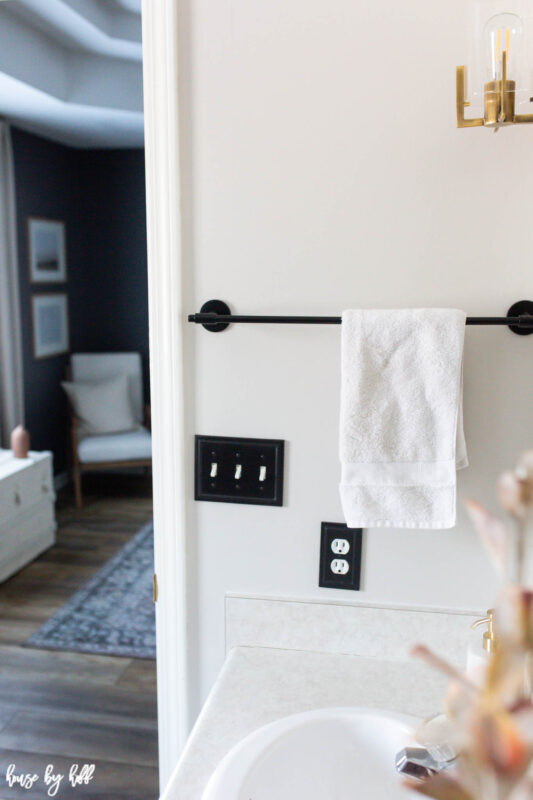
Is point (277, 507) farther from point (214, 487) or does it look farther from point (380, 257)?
point (380, 257)

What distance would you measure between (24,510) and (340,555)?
9.72ft

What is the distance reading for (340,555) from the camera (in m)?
1.25

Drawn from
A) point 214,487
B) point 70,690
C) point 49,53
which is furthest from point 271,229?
point 49,53

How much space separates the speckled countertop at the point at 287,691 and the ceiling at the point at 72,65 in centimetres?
303

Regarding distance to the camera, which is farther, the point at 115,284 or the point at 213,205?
the point at 115,284

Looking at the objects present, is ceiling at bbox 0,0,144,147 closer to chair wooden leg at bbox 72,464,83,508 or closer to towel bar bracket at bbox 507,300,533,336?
chair wooden leg at bbox 72,464,83,508

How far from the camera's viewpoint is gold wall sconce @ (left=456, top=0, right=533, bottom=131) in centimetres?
100

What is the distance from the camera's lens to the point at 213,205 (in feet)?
3.99

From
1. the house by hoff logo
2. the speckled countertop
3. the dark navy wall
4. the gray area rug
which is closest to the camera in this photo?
the speckled countertop

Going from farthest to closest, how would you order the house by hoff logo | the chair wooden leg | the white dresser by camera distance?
the chair wooden leg, the white dresser, the house by hoff logo

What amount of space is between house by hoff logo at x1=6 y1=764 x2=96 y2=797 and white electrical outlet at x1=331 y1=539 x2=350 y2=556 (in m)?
1.55

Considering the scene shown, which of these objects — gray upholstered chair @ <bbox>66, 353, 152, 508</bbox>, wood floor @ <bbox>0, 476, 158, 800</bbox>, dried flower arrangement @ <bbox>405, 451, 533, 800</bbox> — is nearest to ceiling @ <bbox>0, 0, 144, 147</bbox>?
gray upholstered chair @ <bbox>66, 353, 152, 508</bbox>

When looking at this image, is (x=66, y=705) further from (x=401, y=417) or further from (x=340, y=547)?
(x=401, y=417)

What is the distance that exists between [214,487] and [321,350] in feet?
0.96
